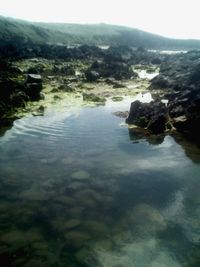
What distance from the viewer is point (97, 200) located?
540 inches

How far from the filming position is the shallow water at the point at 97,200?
34.9 feet

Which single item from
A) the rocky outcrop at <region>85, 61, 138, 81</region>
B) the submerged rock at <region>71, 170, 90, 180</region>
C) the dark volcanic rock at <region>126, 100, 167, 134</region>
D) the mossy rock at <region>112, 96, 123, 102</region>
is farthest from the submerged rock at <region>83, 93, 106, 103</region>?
the submerged rock at <region>71, 170, 90, 180</region>

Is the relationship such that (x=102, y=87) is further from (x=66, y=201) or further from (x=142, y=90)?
(x=66, y=201)

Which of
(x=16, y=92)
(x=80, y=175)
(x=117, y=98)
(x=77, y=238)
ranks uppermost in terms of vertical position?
(x=77, y=238)

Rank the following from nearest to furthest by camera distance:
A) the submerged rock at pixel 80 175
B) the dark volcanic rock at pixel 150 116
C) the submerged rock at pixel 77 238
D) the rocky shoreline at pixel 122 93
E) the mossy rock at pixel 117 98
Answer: the submerged rock at pixel 77 238 < the submerged rock at pixel 80 175 < the dark volcanic rock at pixel 150 116 < the rocky shoreline at pixel 122 93 < the mossy rock at pixel 117 98

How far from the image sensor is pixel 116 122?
1001 inches

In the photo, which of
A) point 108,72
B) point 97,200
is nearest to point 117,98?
point 108,72

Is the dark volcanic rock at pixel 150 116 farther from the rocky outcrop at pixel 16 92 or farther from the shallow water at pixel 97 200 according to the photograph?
the rocky outcrop at pixel 16 92

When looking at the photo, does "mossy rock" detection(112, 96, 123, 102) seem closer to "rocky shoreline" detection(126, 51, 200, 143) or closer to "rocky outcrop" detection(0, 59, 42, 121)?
"rocky shoreline" detection(126, 51, 200, 143)

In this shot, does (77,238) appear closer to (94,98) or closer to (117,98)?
(94,98)

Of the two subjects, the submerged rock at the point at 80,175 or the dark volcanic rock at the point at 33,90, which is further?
the dark volcanic rock at the point at 33,90

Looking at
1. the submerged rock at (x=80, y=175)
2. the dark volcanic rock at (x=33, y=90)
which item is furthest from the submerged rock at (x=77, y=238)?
the dark volcanic rock at (x=33, y=90)

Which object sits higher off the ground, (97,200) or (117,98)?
(97,200)

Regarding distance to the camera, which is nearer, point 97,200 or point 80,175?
point 97,200
